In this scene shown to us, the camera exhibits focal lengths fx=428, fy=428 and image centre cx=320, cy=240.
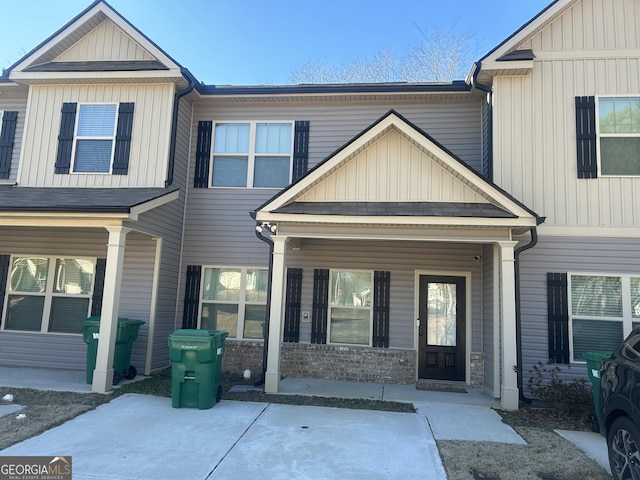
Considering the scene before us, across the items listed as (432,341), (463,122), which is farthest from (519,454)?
(463,122)

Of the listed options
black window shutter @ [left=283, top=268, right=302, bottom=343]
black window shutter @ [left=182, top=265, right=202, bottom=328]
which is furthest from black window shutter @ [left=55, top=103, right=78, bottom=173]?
black window shutter @ [left=283, top=268, right=302, bottom=343]

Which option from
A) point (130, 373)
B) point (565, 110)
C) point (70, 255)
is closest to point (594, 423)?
point (565, 110)

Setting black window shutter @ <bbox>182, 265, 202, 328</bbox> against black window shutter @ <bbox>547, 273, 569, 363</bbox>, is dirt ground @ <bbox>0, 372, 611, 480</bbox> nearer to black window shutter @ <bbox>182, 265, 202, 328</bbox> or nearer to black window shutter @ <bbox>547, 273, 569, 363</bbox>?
black window shutter @ <bbox>547, 273, 569, 363</bbox>

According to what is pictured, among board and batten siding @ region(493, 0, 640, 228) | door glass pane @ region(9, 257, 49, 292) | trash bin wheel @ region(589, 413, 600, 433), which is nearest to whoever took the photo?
trash bin wheel @ region(589, 413, 600, 433)

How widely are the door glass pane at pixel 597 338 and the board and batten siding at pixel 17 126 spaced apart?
1121cm

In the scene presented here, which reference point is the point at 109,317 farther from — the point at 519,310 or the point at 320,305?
the point at 519,310

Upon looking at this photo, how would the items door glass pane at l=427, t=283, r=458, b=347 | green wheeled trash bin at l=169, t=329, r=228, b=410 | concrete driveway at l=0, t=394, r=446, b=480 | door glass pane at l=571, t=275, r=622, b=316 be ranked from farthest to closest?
door glass pane at l=427, t=283, r=458, b=347 < door glass pane at l=571, t=275, r=622, b=316 < green wheeled trash bin at l=169, t=329, r=228, b=410 < concrete driveway at l=0, t=394, r=446, b=480

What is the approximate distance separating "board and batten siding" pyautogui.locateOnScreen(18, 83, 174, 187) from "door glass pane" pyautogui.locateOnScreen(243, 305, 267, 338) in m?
3.03

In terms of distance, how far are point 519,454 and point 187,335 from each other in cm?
430

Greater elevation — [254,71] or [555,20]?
[254,71]

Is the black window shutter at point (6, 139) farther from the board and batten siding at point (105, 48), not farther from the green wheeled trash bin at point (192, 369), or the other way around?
the green wheeled trash bin at point (192, 369)

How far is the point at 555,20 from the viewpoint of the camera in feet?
25.1

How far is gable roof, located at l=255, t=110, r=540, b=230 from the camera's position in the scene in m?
6.54

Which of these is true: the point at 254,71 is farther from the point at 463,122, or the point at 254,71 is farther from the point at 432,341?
the point at 432,341
